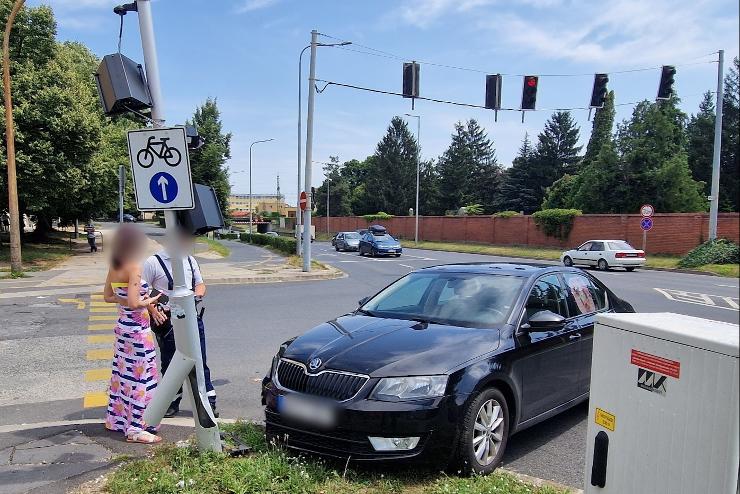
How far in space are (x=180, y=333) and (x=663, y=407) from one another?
3096mm

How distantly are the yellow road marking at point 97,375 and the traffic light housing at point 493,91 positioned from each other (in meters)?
15.4

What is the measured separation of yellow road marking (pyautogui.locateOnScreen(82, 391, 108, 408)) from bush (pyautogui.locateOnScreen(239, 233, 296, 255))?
23.7m

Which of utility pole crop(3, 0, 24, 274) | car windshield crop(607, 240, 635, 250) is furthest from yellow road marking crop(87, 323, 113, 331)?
car windshield crop(607, 240, 635, 250)

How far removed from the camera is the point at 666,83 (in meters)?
17.5

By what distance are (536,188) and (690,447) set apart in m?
77.6

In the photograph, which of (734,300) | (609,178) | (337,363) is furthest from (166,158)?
(609,178)

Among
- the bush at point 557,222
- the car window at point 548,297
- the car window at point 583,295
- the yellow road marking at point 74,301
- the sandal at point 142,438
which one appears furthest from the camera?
the bush at point 557,222

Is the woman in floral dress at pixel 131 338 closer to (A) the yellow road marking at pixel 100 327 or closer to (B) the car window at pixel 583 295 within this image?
(B) the car window at pixel 583 295

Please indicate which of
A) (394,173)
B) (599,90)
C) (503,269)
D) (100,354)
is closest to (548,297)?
(503,269)

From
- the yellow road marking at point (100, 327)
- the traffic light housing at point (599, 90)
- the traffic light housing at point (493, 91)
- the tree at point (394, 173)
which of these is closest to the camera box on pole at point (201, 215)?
the yellow road marking at point (100, 327)

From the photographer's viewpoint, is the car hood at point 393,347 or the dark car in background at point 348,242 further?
the dark car in background at point 348,242

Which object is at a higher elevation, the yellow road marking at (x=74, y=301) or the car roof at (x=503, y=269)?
the car roof at (x=503, y=269)

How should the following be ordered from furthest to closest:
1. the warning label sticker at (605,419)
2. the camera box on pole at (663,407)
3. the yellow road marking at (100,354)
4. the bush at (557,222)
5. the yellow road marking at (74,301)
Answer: the bush at (557,222), the yellow road marking at (74,301), the yellow road marking at (100,354), the warning label sticker at (605,419), the camera box on pole at (663,407)

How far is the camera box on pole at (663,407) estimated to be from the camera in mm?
2321
